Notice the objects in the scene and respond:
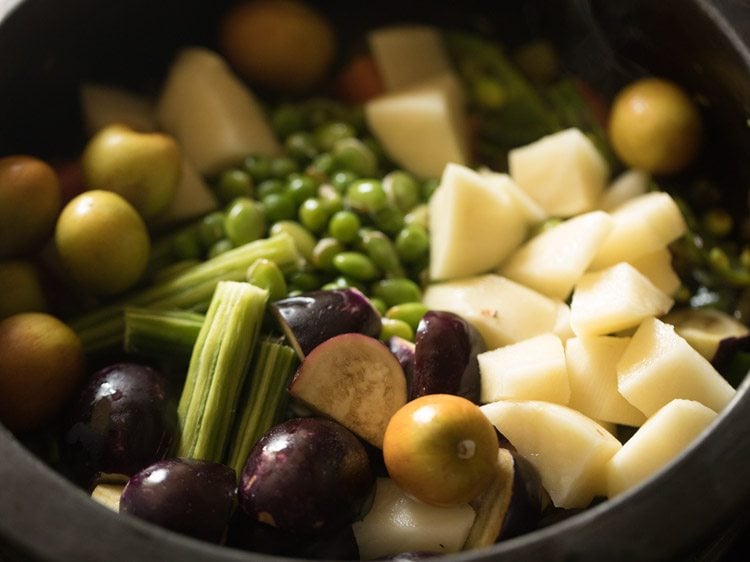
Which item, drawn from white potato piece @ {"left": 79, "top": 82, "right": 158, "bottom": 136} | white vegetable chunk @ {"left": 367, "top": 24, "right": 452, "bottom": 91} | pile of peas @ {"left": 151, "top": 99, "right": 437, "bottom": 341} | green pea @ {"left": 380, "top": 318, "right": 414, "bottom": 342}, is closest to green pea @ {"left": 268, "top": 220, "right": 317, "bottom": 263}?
pile of peas @ {"left": 151, "top": 99, "right": 437, "bottom": 341}

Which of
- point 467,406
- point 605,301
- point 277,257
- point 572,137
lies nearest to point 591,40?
point 572,137

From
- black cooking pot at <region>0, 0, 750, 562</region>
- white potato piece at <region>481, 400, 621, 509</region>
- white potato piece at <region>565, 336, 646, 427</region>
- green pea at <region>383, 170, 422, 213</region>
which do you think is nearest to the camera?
black cooking pot at <region>0, 0, 750, 562</region>

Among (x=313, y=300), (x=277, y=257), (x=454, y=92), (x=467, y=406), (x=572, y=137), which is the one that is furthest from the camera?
(x=454, y=92)

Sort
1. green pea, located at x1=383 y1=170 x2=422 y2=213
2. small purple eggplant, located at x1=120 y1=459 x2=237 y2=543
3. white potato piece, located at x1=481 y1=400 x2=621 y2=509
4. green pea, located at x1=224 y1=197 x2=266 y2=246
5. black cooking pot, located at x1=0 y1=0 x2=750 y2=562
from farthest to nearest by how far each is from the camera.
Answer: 1. green pea, located at x1=383 y1=170 x2=422 y2=213
2. green pea, located at x1=224 y1=197 x2=266 y2=246
3. white potato piece, located at x1=481 y1=400 x2=621 y2=509
4. small purple eggplant, located at x1=120 y1=459 x2=237 y2=543
5. black cooking pot, located at x1=0 y1=0 x2=750 y2=562

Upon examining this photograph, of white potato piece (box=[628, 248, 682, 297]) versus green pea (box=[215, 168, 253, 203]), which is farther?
green pea (box=[215, 168, 253, 203])

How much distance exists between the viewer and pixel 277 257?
5.01ft

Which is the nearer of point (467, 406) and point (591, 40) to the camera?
point (467, 406)

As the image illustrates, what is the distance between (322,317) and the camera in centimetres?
138

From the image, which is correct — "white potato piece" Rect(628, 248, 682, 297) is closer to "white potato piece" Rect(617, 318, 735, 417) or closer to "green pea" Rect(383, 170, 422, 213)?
"white potato piece" Rect(617, 318, 735, 417)

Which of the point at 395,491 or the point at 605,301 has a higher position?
the point at 605,301

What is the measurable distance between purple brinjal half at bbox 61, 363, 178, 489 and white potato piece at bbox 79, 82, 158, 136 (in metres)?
0.55

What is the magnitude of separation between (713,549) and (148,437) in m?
0.80

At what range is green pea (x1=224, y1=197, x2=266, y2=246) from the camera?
62.1 inches

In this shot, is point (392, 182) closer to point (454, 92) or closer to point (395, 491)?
point (454, 92)
